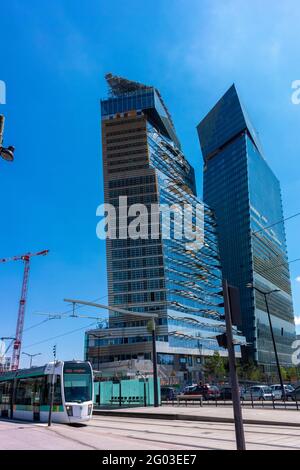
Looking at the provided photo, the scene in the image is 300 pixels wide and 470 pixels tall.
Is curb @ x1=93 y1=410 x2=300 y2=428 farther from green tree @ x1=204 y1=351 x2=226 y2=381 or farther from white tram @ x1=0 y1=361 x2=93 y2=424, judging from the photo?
green tree @ x1=204 y1=351 x2=226 y2=381

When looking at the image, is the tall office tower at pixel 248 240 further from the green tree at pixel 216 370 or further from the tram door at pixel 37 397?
the tram door at pixel 37 397

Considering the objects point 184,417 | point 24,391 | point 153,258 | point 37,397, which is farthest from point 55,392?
point 153,258

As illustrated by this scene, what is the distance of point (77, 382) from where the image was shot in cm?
2239

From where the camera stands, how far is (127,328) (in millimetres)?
123562

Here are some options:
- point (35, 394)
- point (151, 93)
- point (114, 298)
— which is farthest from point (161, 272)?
point (35, 394)

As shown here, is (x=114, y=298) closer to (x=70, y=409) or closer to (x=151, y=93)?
(x=151, y=93)

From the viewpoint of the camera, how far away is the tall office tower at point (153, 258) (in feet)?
402

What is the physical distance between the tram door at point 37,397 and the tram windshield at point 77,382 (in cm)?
206

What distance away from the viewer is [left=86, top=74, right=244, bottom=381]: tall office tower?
122562 millimetres

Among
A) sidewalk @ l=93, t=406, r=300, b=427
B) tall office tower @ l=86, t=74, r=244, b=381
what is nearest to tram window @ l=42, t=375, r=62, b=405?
sidewalk @ l=93, t=406, r=300, b=427

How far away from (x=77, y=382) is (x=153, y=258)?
111976 mm

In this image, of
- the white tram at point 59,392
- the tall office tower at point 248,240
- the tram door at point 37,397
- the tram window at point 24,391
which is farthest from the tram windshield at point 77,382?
the tall office tower at point 248,240

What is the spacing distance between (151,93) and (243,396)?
5672 inches
